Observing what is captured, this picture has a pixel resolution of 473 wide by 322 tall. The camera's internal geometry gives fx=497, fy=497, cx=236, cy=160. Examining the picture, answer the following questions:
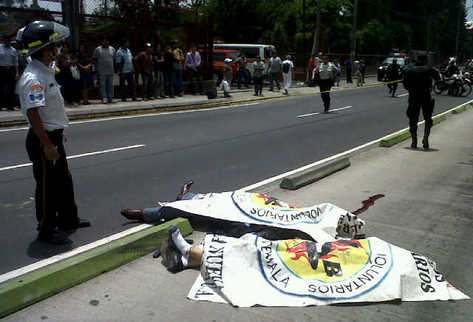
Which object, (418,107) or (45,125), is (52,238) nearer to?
(45,125)

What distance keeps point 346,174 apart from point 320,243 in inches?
151

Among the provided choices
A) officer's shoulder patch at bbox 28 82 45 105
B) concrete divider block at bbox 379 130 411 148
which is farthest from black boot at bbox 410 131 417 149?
Answer: officer's shoulder patch at bbox 28 82 45 105

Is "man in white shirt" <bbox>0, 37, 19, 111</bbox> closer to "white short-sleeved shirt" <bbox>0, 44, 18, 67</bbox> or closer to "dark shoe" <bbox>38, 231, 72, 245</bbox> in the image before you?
Answer: "white short-sleeved shirt" <bbox>0, 44, 18, 67</bbox>

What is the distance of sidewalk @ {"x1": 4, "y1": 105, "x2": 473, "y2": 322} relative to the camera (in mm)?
3303

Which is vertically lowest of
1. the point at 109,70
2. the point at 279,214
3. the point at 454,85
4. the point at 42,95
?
→ the point at 279,214

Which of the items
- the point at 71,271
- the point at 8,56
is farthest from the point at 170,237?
the point at 8,56

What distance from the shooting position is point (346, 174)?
7.66 meters

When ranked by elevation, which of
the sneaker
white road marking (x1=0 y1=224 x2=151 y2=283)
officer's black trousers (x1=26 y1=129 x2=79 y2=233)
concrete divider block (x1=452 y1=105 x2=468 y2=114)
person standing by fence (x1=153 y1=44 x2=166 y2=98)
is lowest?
concrete divider block (x1=452 y1=105 x2=468 y2=114)

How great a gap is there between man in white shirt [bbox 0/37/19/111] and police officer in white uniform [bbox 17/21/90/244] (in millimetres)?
9329

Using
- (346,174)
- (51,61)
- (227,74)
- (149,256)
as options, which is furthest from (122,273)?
(227,74)

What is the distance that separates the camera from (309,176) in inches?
273

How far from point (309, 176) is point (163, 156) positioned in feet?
9.35

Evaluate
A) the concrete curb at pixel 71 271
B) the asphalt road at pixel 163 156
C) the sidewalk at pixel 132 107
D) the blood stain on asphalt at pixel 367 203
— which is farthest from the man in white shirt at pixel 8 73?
the blood stain on asphalt at pixel 367 203

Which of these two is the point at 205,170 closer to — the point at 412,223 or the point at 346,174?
the point at 346,174
